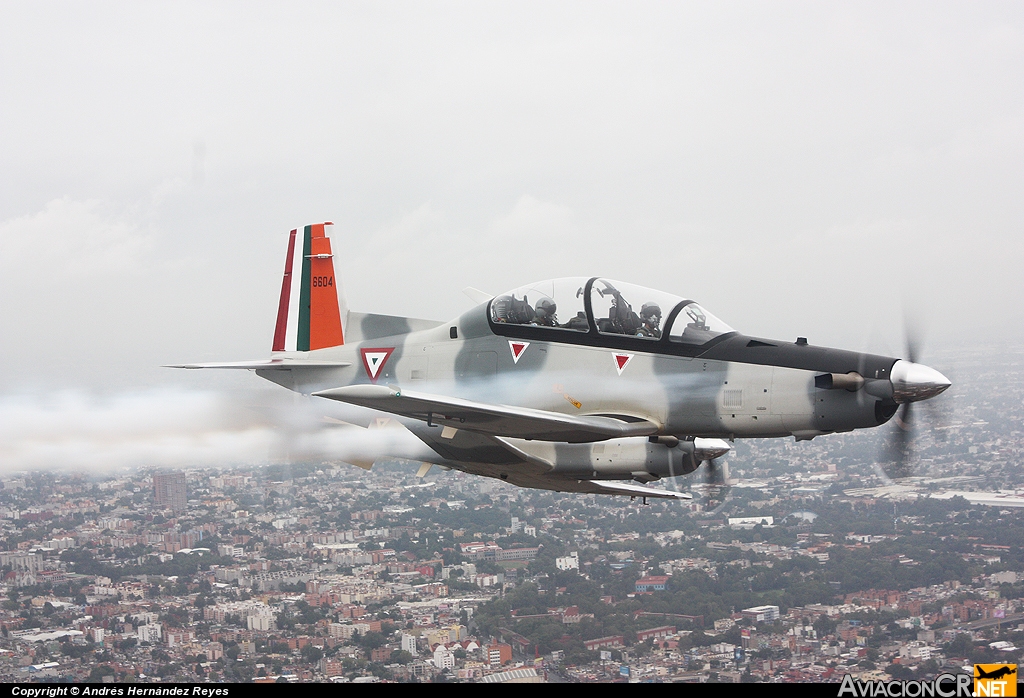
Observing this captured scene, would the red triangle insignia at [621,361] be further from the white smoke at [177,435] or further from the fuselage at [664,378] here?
the white smoke at [177,435]

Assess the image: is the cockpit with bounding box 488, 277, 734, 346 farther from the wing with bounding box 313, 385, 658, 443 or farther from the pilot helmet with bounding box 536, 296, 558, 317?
the wing with bounding box 313, 385, 658, 443

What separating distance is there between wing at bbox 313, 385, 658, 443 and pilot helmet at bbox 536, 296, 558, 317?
1320 millimetres

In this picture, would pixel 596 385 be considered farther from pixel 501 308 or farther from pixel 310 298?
pixel 310 298

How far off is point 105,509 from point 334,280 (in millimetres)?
21697

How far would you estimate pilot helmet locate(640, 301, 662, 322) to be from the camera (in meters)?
12.4

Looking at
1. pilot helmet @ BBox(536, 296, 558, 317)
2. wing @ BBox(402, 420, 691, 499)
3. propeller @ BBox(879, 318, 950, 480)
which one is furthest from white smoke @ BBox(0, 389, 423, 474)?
propeller @ BBox(879, 318, 950, 480)

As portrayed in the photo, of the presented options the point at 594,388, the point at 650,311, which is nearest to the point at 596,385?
the point at 594,388

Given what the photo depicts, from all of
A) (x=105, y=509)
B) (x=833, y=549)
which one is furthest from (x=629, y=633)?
(x=105, y=509)

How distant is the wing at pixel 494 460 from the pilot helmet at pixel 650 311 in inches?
117

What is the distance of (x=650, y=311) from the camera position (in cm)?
1243

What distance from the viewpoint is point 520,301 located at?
43.2ft

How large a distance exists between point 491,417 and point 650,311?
8.20 ft

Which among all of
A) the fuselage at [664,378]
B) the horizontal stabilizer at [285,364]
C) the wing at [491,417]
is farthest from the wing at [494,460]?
the horizontal stabilizer at [285,364]

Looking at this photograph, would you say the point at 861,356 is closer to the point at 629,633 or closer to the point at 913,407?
the point at 913,407
